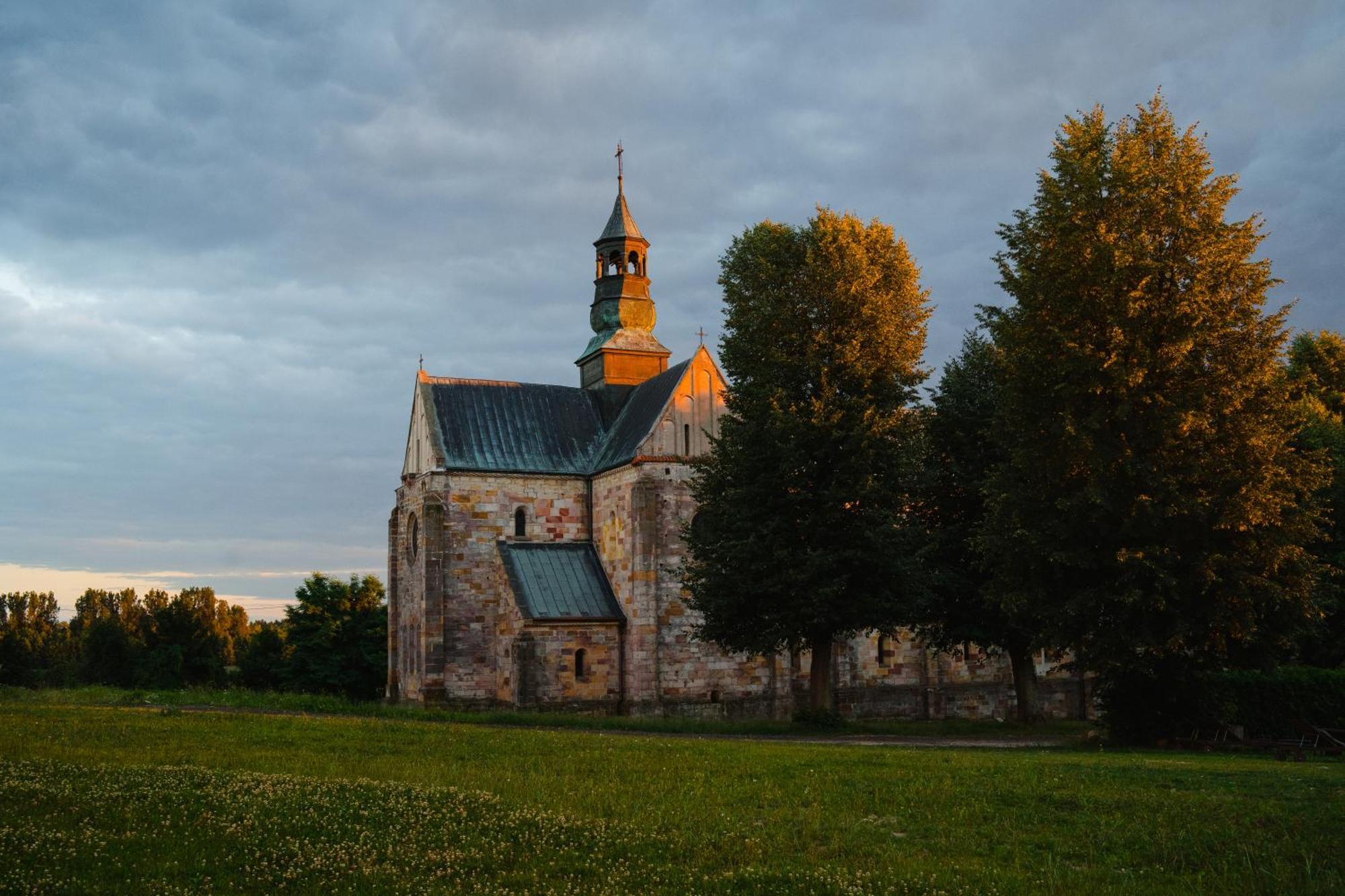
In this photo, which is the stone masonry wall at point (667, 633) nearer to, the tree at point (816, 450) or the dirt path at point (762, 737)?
the tree at point (816, 450)

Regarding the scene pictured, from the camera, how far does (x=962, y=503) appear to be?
34781 millimetres

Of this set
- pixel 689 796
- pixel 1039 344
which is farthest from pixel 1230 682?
pixel 689 796

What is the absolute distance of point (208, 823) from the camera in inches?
490

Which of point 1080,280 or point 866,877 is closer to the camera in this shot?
point 866,877

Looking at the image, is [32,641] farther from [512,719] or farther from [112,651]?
[512,719]

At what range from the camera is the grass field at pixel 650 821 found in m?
10.6

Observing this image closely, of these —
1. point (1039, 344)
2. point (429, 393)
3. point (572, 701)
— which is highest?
point (429, 393)

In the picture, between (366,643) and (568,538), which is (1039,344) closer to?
(568,538)

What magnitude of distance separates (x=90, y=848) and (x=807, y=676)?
110 feet

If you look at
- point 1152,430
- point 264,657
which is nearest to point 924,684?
point 1152,430

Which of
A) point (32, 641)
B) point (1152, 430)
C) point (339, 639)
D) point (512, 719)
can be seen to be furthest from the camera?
point (32, 641)

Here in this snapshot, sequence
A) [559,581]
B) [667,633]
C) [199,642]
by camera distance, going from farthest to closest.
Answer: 1. [199,642]
2. [559,581]
3. [667,633]

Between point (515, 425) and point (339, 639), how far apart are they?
808 inches

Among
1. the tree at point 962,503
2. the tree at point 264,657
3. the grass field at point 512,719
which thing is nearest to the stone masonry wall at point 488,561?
the grass field at point 512,719
